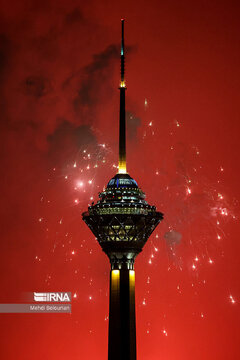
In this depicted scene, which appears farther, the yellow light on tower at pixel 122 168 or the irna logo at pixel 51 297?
the irna logo at pixel 51 297

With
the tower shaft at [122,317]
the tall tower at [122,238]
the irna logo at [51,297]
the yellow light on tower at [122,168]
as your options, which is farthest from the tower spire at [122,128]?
the irna logo at [51,297]

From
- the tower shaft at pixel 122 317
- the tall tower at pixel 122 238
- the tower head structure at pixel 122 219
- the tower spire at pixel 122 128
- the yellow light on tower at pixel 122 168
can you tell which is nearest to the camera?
the tower shaft at pixel 122 317

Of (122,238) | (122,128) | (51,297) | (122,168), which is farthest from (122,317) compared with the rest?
(122,128)

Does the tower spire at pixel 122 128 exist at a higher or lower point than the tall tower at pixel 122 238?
higher

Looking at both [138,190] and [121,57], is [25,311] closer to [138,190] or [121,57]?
[138,190]

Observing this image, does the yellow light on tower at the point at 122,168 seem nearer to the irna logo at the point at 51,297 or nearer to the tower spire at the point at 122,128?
the tower spire at the point at 122,128

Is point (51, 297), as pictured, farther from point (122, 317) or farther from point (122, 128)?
point (122, 128)

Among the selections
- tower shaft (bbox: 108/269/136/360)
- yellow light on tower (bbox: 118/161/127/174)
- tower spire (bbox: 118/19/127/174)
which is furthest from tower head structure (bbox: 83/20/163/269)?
tower spire (bbox: 118/19/127/174)

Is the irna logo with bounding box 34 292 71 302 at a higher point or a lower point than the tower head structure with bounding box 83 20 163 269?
lower

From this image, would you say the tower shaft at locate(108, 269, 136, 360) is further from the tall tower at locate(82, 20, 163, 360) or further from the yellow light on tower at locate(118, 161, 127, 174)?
the yellow light on tower at locate(118, 161, 127, 174)
